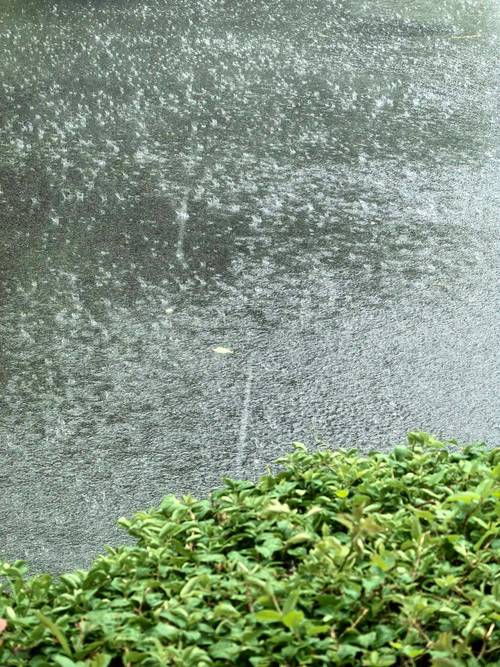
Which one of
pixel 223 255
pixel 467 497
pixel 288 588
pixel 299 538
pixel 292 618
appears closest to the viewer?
pixel 292 618

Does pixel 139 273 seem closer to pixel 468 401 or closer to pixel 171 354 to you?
pixel 171 354

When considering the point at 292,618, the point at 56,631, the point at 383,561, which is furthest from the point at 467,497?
the point at 56,631

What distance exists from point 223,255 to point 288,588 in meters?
4.15

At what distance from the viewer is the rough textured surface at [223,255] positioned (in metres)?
4.66

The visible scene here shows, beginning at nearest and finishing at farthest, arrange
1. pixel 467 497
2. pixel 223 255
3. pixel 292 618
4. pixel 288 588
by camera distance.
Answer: pixel 292 618 → pixel 288 588 → pixel 467 497 → pixel 223 255

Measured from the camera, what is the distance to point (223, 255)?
6105 millimetres

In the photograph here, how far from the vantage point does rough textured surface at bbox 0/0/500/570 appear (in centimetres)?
466

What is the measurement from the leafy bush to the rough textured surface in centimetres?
167

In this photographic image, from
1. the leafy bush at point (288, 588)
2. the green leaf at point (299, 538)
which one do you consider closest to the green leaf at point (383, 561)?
the leafy bush at point (288, 588)

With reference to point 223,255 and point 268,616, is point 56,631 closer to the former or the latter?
point 268,616

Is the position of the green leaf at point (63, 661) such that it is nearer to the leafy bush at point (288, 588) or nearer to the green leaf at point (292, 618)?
the leafy bush at point (288, 588)

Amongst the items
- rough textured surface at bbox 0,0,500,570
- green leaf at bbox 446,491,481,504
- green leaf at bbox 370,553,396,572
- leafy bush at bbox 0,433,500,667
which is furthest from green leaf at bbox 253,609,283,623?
rough textured surface at bbox 0,0,500,570

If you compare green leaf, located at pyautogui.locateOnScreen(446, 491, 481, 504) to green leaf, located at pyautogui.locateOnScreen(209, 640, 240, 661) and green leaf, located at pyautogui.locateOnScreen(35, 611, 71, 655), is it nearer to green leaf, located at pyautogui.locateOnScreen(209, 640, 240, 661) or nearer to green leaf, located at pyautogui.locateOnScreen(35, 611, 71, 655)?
green leaf, located at pyautogui.locateOnScreen(209, 640, 240, 661)

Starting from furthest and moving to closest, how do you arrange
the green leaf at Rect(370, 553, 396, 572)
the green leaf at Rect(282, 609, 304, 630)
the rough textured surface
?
1. the rough textured surface
2. the green leaf at Rect(370, 553, 396, 572)
3. the green leaf at Rect(282, 609, 304, 630)
